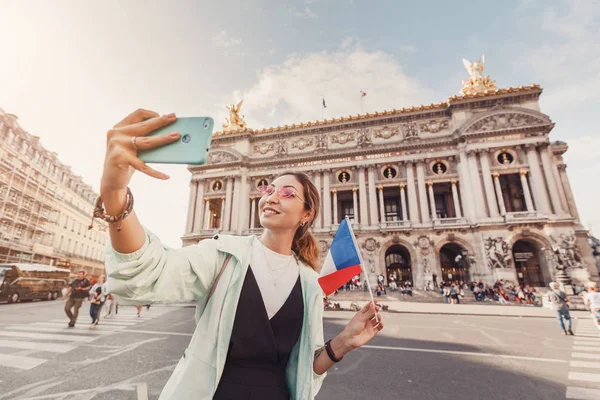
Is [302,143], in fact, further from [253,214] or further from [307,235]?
[307,235]

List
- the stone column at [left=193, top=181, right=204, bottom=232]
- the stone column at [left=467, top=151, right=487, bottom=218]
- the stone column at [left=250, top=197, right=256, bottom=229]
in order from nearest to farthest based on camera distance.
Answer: the stone column at [left=467, top=151, right=487, bottom=218] → the stone column at [left=250, top=197, right=256, bottom=229] → the stone column at [left=193, top=181, right=204, bottom=232]

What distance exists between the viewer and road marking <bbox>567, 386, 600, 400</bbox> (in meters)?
3.99

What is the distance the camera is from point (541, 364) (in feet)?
18.1

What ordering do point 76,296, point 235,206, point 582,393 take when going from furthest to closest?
point 235,206 < point 76,296 < point 582,393

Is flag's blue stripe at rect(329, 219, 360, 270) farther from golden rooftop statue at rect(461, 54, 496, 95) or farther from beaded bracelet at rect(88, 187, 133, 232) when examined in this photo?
golden rooftop statue at rect(461, 54, 496, 95)

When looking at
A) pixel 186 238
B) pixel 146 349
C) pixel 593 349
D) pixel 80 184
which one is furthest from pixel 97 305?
pixel 80 184

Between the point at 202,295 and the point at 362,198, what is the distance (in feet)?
98.8

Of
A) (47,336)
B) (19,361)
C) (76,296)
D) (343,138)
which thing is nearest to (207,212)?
(343,138)

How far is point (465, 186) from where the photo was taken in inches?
1095

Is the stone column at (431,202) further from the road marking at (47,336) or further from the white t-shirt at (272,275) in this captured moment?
the white t-shirt at (272,275)

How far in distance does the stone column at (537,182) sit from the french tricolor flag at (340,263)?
30.7 metres

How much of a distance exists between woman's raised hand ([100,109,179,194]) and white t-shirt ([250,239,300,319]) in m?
0.83

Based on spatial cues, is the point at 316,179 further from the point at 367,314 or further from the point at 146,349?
the point at 367,314

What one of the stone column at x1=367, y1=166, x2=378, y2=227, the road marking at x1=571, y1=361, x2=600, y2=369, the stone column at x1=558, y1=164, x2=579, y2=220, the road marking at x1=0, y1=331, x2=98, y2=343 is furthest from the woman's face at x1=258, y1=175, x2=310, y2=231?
the stone column at x1=558, y1=164, x2=579, y2=220
